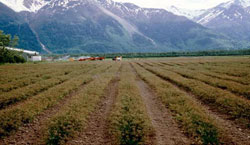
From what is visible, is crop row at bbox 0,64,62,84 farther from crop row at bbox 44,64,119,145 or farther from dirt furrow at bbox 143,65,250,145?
dirt furrow at bbox 143,65,250,145

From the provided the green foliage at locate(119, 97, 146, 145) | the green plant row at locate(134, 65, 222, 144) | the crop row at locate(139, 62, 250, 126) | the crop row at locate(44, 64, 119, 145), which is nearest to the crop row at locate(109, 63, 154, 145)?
the green foliage at locate(119, 97, 146, 145)

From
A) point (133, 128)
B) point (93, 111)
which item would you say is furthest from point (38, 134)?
point (133, 128)

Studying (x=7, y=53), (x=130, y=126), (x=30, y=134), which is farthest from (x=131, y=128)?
(x=7, y=53)

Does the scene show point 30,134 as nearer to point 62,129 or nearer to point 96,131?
point 62,129

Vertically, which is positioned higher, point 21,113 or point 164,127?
point 21,113

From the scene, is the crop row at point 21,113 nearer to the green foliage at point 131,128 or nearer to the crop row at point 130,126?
the crop row at point 130,126

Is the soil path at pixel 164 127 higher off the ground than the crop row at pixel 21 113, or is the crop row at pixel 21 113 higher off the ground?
the crop row at pixel 21 113

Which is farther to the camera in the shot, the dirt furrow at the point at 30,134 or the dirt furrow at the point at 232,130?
the dirt furrow at the point at 30,134


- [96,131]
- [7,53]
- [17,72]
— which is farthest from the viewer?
[7,53]

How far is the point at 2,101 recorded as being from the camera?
37.0 ft

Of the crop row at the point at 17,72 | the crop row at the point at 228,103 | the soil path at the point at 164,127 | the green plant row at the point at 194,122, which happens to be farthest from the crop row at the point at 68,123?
the crop row at the point at 17,72

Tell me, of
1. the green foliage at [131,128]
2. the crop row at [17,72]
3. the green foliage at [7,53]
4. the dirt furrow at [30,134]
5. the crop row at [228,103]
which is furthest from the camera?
the green foliage at [7,53]

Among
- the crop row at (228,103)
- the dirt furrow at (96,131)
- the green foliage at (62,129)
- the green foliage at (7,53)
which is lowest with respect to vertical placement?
the dirt furrow at (96,131)

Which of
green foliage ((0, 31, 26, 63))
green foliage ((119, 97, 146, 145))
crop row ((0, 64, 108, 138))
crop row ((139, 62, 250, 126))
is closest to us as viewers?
green foliage ((119, 97, 146, 145))
